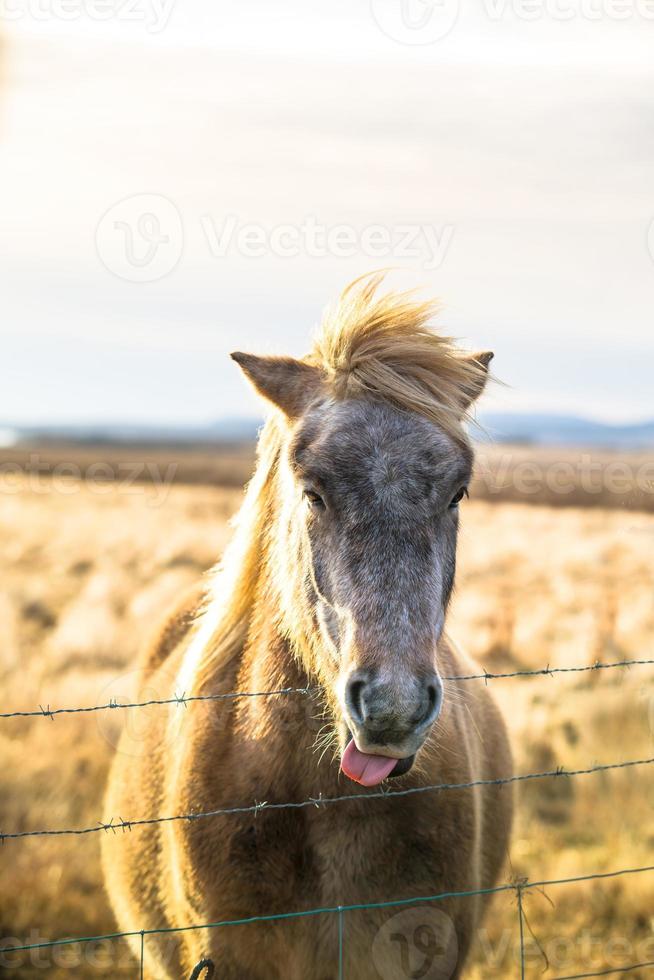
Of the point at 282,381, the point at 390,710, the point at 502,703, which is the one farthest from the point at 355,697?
the point at 502,703

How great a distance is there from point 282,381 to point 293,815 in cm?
176

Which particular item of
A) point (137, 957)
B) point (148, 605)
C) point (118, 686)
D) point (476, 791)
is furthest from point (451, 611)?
point (148, 605)

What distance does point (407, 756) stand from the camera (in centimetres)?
321

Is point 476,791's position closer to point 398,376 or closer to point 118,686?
point 398,376

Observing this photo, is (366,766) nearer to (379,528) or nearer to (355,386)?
(379,528)

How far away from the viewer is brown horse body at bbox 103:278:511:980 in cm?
368

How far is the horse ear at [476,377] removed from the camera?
163 inches

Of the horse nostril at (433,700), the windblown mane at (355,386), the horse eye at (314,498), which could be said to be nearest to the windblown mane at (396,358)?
the windblown mane at (355,386)

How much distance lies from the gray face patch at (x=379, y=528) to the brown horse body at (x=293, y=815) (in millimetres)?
29

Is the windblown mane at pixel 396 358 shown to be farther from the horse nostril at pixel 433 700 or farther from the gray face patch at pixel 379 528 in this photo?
the horse nostril at pixel 433 700

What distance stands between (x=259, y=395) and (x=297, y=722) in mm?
1368

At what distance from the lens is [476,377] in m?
4.19

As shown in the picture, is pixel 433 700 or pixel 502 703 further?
pixel 502 703

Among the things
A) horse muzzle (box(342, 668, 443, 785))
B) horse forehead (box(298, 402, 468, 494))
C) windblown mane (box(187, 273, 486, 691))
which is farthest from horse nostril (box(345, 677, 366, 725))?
windblown mane (box(187, 273, 486, 691))
